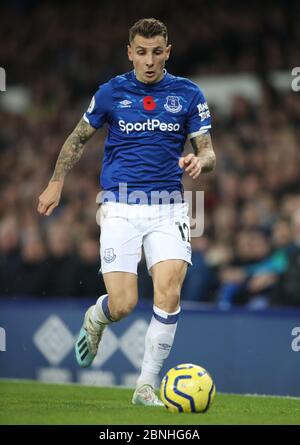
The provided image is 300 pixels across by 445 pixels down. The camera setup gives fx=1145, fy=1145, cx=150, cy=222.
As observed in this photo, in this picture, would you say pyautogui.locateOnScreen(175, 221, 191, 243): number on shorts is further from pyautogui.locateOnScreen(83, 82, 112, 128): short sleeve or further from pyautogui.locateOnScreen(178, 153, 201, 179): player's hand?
pyautogui.locateOnScreen(83, 82, 112, 128): short sleeve

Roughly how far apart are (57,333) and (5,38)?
1287 cm

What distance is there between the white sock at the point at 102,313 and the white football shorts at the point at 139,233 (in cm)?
33

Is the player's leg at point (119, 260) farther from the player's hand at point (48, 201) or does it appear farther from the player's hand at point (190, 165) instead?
the player's hand at point (190, 165)

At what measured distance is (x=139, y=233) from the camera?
8.85m

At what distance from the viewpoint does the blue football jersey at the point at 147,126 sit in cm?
884

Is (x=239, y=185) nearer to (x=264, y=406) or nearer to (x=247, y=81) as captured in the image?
(x=247, y=81)

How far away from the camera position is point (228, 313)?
1194 cm

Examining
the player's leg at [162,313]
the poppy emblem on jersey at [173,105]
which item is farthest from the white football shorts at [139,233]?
the poppy emblem on jersey at [173,105]

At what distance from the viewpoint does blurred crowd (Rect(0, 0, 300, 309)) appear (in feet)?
45.2

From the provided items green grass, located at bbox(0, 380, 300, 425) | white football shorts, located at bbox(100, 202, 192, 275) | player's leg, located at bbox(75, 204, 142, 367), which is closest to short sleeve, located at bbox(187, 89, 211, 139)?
white football shorts, located at bbox(100, 202, 192, 275)

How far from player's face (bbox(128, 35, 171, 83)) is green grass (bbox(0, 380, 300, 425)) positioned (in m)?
2.54

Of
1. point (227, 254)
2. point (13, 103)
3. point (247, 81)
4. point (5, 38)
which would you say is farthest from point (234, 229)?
point (5, 38)
